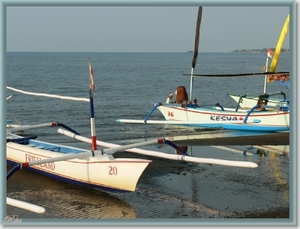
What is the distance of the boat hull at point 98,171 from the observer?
962 centimetres

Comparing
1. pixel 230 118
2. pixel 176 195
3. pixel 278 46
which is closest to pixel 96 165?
pixel 176 195

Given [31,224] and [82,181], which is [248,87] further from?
[31,224]

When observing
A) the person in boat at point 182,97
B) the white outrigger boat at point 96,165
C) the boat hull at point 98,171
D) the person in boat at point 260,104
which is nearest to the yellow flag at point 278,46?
the person in boat at point 260,104

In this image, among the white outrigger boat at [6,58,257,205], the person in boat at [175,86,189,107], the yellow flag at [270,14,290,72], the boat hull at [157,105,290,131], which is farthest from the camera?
the person in boat at [175,86,189,107]

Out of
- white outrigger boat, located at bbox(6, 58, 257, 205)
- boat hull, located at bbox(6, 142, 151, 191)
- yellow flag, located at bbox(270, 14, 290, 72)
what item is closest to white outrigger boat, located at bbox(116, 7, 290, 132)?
yellow flag, located at bbox(270, 14, 290, 72)

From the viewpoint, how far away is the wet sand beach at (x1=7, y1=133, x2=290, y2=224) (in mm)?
9039

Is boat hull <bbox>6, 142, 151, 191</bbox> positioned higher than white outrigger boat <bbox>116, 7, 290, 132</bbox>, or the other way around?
white outrigger boat <bbox>116, 7, 290, 132</bbox>

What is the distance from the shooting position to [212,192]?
10.4 meters

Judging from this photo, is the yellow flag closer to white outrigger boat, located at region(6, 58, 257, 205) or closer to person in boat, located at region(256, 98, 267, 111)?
person in boat, located at region(256, 98, 267, 111)

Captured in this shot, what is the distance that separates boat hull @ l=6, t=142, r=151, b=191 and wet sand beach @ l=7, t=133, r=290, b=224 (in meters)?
0.22

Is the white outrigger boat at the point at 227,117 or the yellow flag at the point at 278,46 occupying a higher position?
the yellow flag at the point at 278,46

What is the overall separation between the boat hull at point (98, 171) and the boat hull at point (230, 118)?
9.15 m

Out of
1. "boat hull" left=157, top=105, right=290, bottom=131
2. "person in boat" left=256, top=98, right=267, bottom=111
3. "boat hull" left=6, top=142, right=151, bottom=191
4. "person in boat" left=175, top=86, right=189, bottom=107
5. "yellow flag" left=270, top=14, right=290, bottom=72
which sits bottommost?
"boat hull" left=6, top=142, right=151, bottom=191

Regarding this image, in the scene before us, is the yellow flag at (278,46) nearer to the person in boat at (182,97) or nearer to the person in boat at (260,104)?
the person in boat at (260,104)
